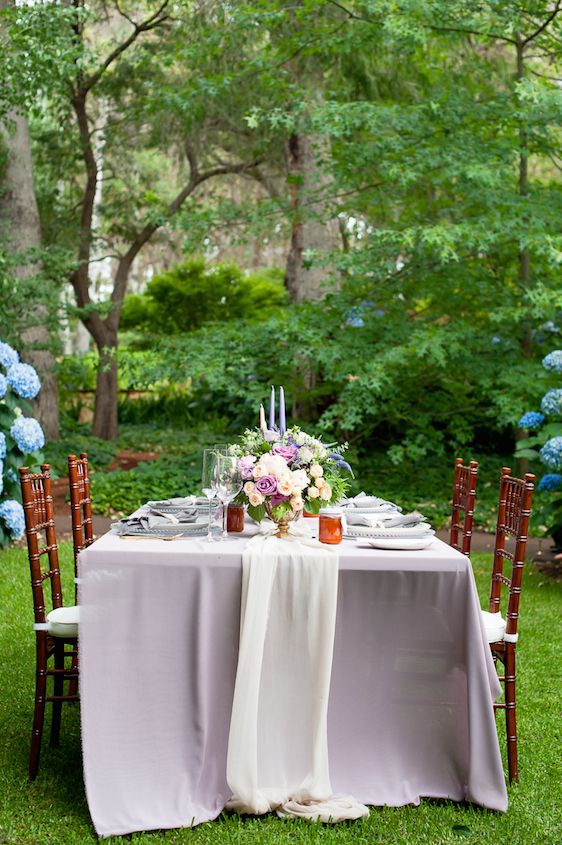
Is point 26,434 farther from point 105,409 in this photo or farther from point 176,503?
point 105,409

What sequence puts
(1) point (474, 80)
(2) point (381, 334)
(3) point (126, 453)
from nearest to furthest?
(2) point (381, 334) → (1) point (474, 80) → (3) point (126, 453)

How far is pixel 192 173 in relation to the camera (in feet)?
43.3

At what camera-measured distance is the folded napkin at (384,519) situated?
3.67m

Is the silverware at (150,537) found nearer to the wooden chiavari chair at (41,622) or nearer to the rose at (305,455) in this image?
the wooden chiavari chair at (41,622)

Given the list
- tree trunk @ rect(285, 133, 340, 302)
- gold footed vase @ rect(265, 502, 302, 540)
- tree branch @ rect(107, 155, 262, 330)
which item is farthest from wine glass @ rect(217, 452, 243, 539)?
tree branch @ rect(107, 155, 262, 330)

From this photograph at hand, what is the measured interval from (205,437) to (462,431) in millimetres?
4695

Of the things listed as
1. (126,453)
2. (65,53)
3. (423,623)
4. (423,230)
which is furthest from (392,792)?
(126,453)

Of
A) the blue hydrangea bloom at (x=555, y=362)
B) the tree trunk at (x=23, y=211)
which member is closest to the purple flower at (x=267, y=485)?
the blue hydrangea bloom at (x=555, y=362)

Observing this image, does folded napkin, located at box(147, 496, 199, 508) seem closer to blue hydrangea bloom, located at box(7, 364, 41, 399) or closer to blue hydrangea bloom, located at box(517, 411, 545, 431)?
blue hydrangea bloom, located at box(7, 364, 41, 399)

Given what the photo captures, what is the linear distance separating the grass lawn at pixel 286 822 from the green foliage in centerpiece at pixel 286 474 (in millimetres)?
1032

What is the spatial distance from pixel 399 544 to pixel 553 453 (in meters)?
3.46

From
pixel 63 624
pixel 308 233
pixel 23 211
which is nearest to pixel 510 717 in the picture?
pixel 63 624

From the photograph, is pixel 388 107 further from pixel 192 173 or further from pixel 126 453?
pixel 126 453

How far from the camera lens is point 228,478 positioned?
11.1ft
